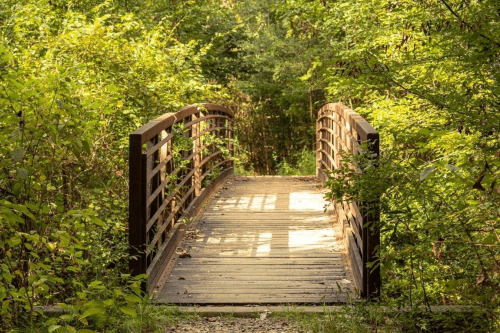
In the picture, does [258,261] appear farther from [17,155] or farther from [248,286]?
[17,155]

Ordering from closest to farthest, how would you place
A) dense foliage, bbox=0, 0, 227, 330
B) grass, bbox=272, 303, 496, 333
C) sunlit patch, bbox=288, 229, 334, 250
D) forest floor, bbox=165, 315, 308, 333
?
dense foliage, bbox=0, 0, 227, 330 < grass, bbox=272, 303, 496, 333 < forest floor, bbox=165, 315, 308, 333 < sunlit patch, bbox=288, 229, 334, 250

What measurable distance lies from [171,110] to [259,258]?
2.14 m

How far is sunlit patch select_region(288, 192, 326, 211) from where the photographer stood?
894cm

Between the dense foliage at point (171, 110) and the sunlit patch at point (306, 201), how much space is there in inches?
55.0

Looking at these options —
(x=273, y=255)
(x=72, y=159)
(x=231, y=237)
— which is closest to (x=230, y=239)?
(x=231, y=237)

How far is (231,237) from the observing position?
722cm

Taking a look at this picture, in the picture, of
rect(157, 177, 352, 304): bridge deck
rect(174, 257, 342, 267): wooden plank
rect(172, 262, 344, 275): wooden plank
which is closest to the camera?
rect(157, 177, 352, 304): bridge deck

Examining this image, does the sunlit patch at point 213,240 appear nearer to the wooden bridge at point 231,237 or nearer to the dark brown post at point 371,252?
the wooden bridge at point 231,237

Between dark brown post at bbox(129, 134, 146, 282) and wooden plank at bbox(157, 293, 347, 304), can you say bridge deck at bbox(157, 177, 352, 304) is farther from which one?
dark brown post at bbox(129, 134, 146, 282)

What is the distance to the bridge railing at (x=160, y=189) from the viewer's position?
5.08 metres

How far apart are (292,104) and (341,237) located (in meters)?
10.4

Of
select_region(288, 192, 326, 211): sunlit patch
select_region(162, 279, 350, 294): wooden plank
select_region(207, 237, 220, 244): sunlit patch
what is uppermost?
select_region(162, 279, 350, 294): wooden plank

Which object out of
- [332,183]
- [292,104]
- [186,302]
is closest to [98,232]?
[186,302]

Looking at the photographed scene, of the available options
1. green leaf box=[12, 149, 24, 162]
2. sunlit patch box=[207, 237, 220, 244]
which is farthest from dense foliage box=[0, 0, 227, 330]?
sunlit patch box=[207, 237, 220, 244]
